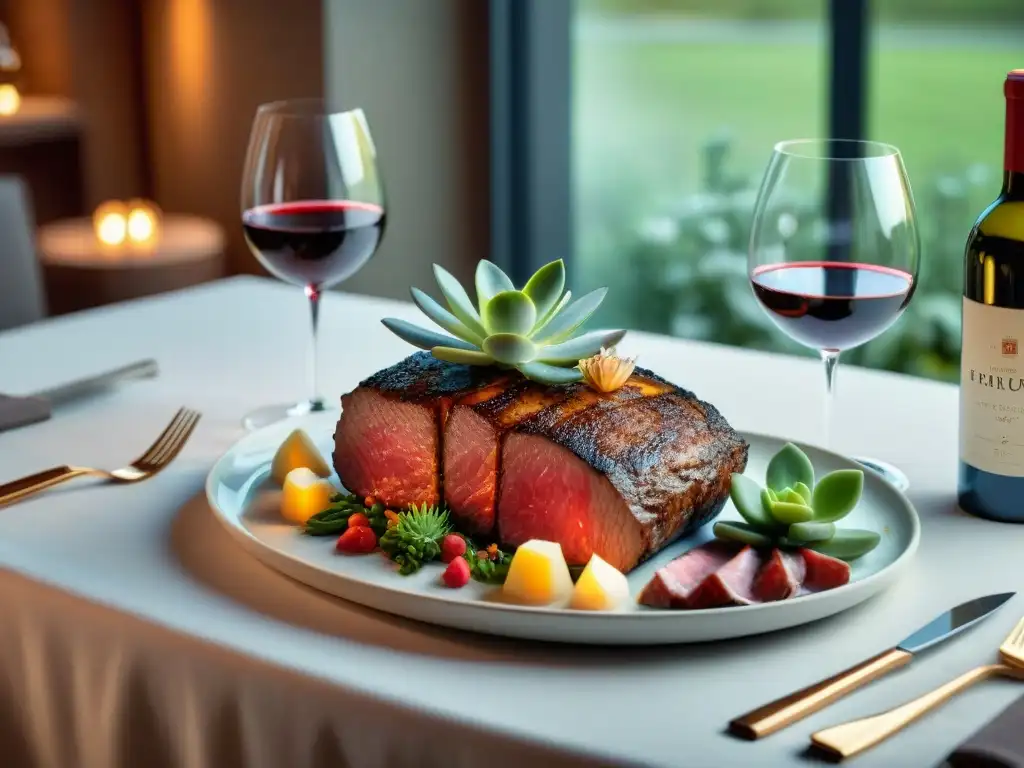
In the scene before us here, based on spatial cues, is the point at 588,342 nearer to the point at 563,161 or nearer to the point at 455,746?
the point at 455,746

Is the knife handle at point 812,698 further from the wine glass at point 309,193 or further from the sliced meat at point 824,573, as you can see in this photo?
the wine glass at point 309,193

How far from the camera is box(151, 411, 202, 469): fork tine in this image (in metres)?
1.35

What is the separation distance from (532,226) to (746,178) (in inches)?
27.0

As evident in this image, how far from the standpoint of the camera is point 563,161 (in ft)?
13.7

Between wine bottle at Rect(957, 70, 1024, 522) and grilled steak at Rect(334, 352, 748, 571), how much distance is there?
0.20m

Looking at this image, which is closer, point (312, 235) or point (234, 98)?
point (312, 235)

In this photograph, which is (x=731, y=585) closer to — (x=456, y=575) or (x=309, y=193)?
(x=456, y=575)

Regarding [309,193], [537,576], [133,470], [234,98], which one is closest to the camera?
[537,576]

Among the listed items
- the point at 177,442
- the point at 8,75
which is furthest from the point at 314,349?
the point at 8,75

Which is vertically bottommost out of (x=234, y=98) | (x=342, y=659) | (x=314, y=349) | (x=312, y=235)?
(x=342, y=659)

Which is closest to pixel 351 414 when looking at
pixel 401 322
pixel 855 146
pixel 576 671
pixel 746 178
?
pixel 401 322

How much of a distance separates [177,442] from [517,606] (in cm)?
58

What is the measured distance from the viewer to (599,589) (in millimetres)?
951

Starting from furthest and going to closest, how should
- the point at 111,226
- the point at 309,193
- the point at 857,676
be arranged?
the point at 111,226 → the point at 309,193 → the point at 857,676
